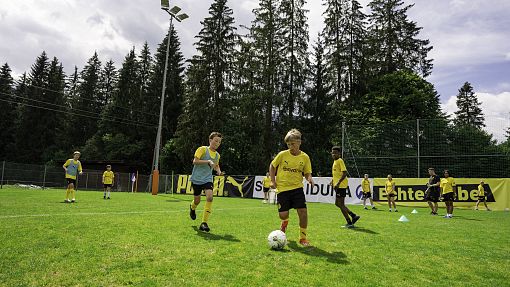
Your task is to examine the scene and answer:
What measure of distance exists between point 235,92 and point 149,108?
2121 cm

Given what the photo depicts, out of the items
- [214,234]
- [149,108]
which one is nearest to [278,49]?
[149,108]

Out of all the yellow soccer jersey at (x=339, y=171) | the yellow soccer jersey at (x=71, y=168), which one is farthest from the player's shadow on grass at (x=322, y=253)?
the yellow soccer jersey at (x=71, y=168)

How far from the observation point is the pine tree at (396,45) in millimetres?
41375

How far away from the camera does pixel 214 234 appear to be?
22.1 feet

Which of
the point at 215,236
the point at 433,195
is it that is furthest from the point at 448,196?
the point at 215,236

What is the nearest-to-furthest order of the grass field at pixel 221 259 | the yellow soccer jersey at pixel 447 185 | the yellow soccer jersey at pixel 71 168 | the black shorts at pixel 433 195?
the grass field at pixel 221 259
the yellow soccer jersey at pixel 71 168
the yellow soccer jersey at pixel 447 185
the black shorts at pixel 433 195

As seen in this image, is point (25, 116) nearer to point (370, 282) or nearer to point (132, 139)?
point (132, 139)

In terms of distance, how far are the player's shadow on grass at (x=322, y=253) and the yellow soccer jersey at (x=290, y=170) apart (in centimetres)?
105

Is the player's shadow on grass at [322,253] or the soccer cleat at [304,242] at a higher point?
the soccer cleat at [304,242]

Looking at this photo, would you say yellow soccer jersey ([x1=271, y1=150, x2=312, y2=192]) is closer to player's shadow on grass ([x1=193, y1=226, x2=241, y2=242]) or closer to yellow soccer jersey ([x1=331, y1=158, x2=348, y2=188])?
player's shadow on grass ([x1=193, y1=226, x2=241, y2=242])

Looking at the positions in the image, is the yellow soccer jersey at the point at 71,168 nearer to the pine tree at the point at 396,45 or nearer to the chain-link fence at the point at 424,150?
the chain-link fence at the point at 424,150

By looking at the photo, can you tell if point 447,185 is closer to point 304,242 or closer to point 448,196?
point 448,196

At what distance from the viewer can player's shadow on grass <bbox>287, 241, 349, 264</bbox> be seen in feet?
16.1

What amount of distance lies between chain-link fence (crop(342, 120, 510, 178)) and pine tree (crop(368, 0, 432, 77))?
1817cm
